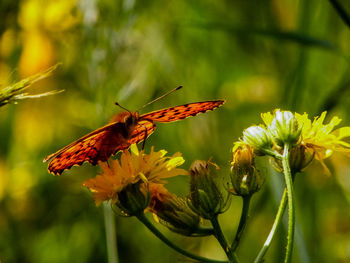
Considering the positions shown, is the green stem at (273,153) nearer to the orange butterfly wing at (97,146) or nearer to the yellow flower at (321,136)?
the yellow flower at (321,136)

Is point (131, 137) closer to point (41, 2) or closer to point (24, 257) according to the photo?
point (24, 257)

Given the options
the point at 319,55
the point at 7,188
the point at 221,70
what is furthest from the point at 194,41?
the point at 7,188

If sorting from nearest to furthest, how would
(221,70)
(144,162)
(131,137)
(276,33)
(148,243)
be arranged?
1. (144,162)
2. (131,137)
3. (276,33)
4. (148,243)
5. (221,70)

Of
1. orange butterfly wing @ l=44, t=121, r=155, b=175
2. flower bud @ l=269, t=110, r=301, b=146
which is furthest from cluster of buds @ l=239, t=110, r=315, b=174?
orange butterfly wing @ l=44, t=121, r=155, b=175

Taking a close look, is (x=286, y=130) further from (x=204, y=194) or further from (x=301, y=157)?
(x=204, y=194)

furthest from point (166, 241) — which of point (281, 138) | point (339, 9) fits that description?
point (339, 9)

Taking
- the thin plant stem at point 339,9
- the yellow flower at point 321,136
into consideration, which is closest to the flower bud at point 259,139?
the yellow flower at point 321,136
